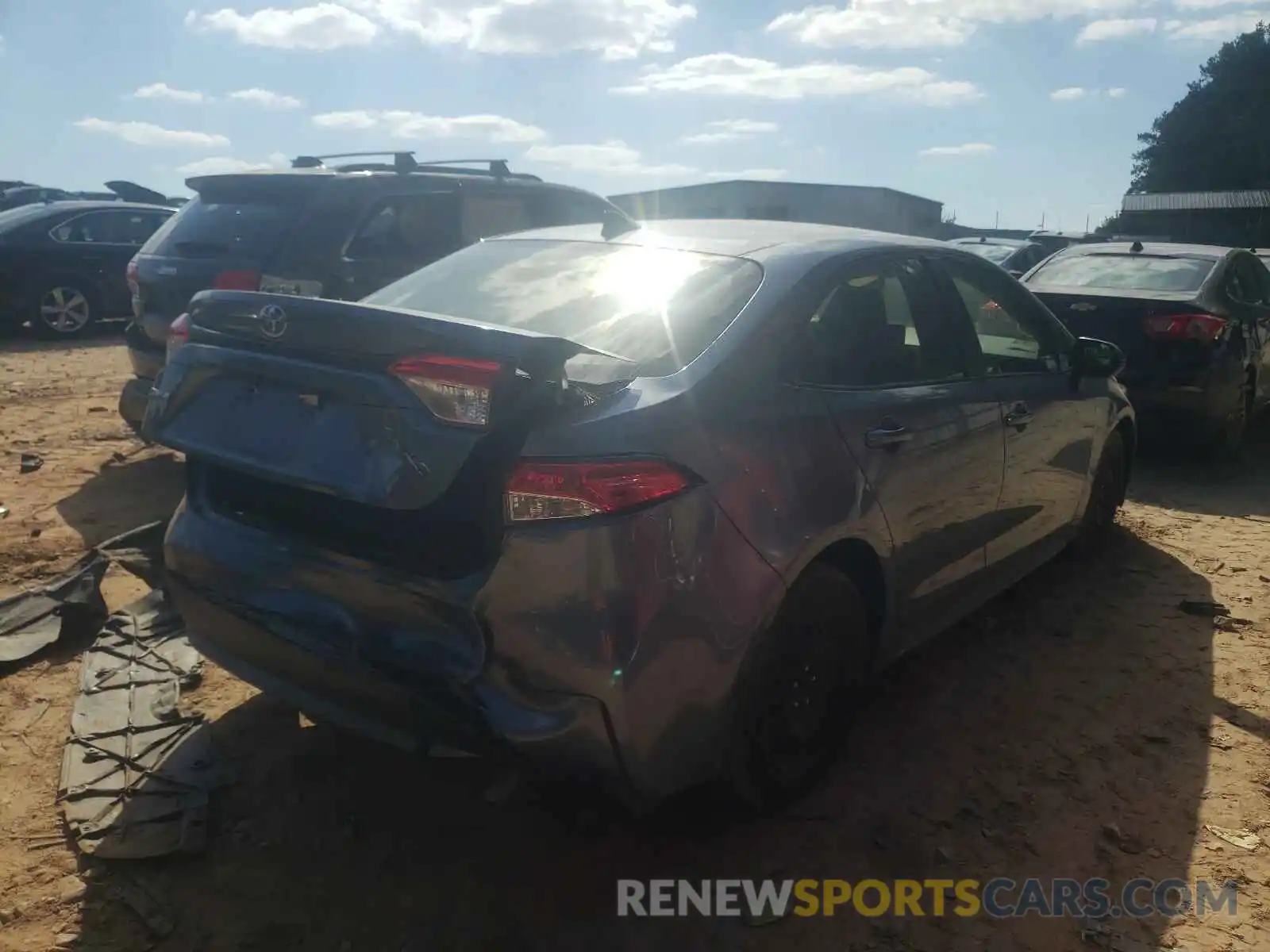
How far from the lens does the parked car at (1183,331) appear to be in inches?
256

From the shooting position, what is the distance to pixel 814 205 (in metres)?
34.9

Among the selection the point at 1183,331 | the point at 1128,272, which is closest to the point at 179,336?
the point at 1183,331

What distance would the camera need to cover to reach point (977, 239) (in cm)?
1644

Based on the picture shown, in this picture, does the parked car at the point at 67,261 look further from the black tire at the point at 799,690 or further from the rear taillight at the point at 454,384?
the black tire at the point at 799,690

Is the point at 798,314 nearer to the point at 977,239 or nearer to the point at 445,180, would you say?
the point at 445,180

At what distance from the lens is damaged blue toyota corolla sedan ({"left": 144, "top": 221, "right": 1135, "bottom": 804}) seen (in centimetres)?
219

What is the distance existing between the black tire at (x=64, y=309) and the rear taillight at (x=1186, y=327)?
10703 mm

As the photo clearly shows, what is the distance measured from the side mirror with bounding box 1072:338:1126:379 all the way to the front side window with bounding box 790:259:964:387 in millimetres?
1063

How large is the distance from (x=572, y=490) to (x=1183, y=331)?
226 inches

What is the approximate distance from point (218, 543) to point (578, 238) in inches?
59.6

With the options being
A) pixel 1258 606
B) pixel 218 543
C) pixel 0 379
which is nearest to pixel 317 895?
pixel 218 543

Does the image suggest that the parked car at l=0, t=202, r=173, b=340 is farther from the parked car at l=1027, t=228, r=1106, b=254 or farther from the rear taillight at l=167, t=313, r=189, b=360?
the parked car at l=1027, t=228, r=1106, b=254

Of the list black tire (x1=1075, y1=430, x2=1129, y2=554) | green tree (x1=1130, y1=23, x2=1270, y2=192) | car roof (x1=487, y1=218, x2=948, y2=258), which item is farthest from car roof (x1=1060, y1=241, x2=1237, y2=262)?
green tree (x1=1130, y1=23, x2=1270, y2=192)

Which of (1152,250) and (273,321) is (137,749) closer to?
(273,321)
